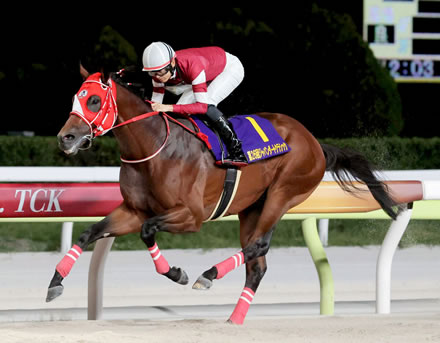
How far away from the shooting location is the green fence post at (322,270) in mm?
5801

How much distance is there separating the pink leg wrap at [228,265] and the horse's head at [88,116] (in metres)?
0.86

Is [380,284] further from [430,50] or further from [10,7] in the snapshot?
[10,7]

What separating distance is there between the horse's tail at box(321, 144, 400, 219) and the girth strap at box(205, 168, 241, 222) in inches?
34.4

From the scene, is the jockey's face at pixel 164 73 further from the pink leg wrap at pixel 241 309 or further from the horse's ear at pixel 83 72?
the pink leg wrap at pixel 241 309

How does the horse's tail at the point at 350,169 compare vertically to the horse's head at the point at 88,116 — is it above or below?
below

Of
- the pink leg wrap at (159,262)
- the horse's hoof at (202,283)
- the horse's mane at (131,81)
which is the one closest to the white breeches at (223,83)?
the horse's mane at (131,81)

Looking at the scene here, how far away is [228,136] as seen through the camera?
210 inches

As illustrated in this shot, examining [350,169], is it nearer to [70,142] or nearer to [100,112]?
[100,112]

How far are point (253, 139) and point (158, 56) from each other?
75 centimetres

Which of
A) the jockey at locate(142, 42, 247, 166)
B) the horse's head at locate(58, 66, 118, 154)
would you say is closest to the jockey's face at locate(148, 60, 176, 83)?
the jockey at locate(142, 42, 247, 166)

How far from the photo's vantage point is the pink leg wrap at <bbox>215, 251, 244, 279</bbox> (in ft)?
17.0

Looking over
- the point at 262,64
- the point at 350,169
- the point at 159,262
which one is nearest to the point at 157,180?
the point at 159,262

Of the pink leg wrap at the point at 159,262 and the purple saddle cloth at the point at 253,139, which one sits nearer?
the pink leg wrap at the point at 159,262

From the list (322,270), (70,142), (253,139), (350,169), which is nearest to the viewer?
(70,142)
